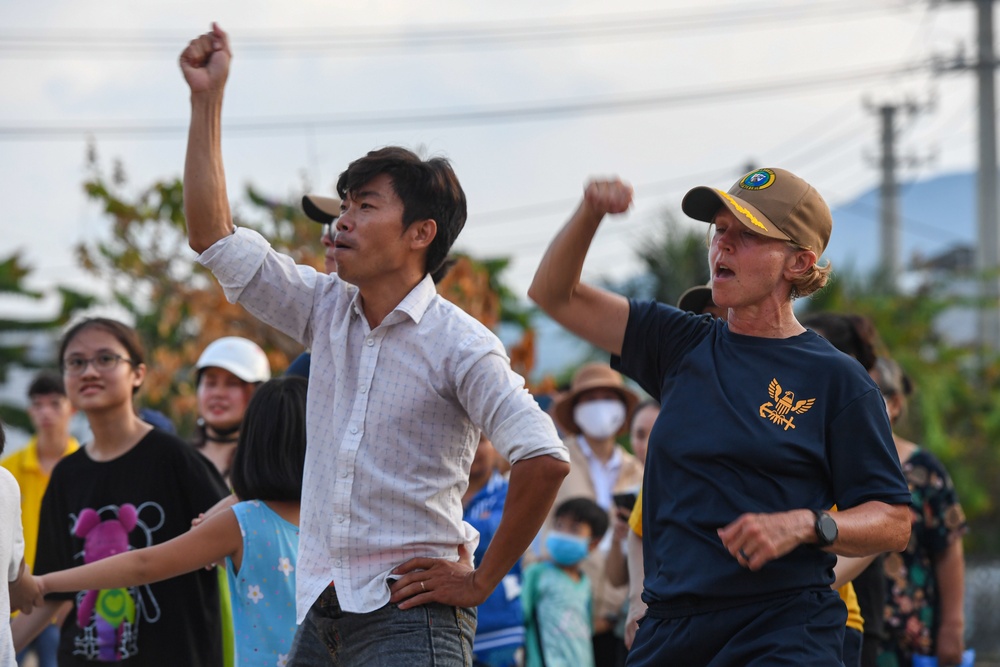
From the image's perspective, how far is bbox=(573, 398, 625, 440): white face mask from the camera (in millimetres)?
8367

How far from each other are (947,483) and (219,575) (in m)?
3.35

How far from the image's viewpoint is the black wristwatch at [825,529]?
2.97m

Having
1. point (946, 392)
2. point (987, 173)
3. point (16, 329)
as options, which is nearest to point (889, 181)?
point (987, 173)

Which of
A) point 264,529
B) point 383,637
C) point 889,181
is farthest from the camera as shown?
point 889,181

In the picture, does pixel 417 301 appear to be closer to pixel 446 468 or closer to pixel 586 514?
pixel 446 468

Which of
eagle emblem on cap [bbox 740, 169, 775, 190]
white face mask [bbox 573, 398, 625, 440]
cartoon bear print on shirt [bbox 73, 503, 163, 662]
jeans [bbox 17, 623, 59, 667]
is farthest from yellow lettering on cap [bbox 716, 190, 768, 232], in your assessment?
jeans [bbox 17, 623, 59, 667]

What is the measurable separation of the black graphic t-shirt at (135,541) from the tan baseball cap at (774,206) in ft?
8.42

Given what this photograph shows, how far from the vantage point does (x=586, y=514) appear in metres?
6.93

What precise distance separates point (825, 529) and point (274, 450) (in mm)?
2123

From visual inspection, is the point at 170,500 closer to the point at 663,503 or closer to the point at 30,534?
the point at 663,503

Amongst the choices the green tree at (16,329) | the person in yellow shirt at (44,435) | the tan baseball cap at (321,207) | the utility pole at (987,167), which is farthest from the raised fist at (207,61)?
the green tree at (16,329)

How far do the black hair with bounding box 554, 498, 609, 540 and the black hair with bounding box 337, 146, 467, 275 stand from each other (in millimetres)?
3222

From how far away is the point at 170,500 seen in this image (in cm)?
502

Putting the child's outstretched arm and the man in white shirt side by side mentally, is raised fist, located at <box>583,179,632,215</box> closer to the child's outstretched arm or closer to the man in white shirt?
the man in white shirt
